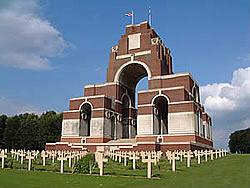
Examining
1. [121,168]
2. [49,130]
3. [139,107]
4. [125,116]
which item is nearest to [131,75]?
[125,116]

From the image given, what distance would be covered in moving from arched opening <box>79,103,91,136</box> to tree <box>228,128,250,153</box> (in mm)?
37070

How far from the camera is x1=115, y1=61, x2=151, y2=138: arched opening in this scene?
40266 mm

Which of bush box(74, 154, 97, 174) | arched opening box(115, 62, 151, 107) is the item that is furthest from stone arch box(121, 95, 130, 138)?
bush box(74, 154, 97, 174)

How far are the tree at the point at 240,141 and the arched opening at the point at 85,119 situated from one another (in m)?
37.1

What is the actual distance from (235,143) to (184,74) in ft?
127

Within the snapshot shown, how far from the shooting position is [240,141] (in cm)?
6575

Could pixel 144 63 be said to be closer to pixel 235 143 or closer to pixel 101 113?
pixel 101 113

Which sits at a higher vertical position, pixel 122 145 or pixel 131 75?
pixel 131 75

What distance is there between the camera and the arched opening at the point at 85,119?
38.2 metres

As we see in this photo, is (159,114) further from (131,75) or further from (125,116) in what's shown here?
(131,75)

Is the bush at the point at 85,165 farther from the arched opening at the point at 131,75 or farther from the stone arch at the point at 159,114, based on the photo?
the arched opening at the point at 131,75

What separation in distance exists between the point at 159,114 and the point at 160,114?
0.84 metres

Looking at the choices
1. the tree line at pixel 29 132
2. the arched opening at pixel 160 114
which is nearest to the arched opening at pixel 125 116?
the arched opening at pixel 160 114

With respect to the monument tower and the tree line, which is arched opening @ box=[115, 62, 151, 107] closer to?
the monument tower
